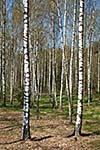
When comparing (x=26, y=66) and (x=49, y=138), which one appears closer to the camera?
(x=26, y=66)

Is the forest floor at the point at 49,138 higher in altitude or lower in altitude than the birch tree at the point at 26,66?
lower

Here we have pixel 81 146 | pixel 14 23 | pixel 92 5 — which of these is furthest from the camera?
pixel 14 23

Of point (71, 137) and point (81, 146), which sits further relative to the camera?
point (71, 137)

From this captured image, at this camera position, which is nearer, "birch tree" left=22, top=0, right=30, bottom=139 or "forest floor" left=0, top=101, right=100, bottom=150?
"forest floor" left=0, top=101, right=100, bottom=150

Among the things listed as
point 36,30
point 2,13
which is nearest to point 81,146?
point 36,30

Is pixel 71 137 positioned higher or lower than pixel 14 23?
lower

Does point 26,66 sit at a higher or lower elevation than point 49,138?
higher

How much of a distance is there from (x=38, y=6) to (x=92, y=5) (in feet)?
34.5

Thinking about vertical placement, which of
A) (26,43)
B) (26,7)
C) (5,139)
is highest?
(26,7)

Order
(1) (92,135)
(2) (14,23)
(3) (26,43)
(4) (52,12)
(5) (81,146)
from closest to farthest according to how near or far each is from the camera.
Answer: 1. (5) (81,146)
2. (3) (26,43)
3. (1) (92,135)
4. (4) (52,12)
5. (2) (14,23)

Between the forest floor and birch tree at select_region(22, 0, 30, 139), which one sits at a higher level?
birch tree at select_region(22, 0, 30, 139)

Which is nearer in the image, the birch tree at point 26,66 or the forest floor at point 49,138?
the forest floor at point 49,138

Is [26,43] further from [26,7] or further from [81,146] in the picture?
[81,146]

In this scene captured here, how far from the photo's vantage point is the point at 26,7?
12.3m
